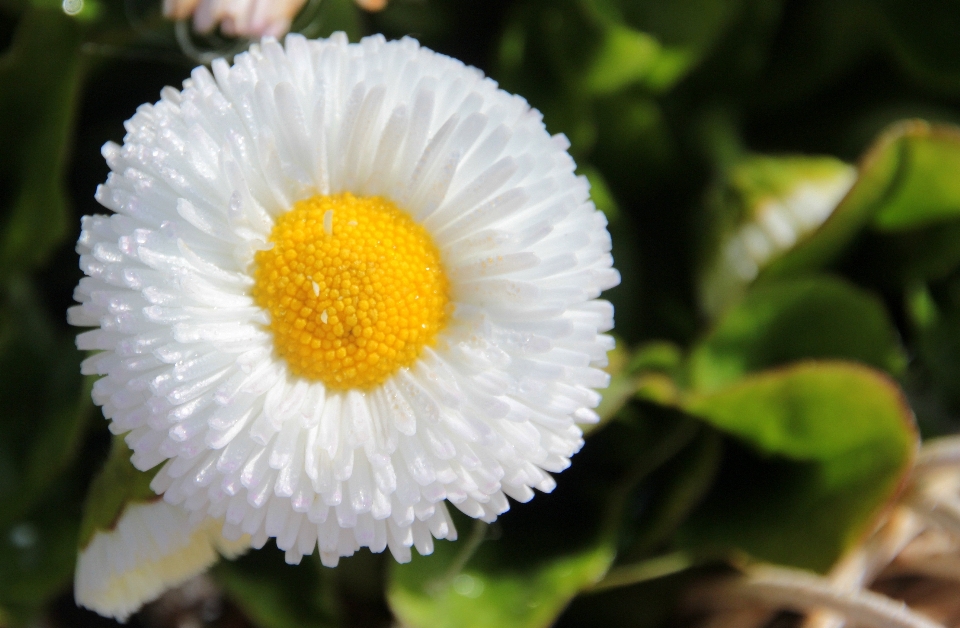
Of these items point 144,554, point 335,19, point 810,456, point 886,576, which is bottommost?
point 886,576

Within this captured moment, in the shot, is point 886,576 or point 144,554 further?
point 886,576

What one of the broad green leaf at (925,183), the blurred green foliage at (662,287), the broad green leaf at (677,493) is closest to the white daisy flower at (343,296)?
the blurred green foliage at (662,287)

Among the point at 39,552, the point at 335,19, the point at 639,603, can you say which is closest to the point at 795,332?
the point at 639,603

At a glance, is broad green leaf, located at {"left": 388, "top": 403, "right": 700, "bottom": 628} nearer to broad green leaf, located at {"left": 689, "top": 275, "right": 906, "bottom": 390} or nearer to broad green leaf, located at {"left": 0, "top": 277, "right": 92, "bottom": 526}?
broad green leaf, located at {"left": 689, "top": 275, "right": 906, "bottom": 390}

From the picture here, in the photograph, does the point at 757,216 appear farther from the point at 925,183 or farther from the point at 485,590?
the point at 485,590

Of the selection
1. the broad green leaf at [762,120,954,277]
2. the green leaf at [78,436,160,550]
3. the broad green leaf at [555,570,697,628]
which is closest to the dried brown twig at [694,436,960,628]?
the broad green leaf at [555,570,697,628]

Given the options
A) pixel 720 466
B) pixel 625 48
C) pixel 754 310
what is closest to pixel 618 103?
pixel 625 48
